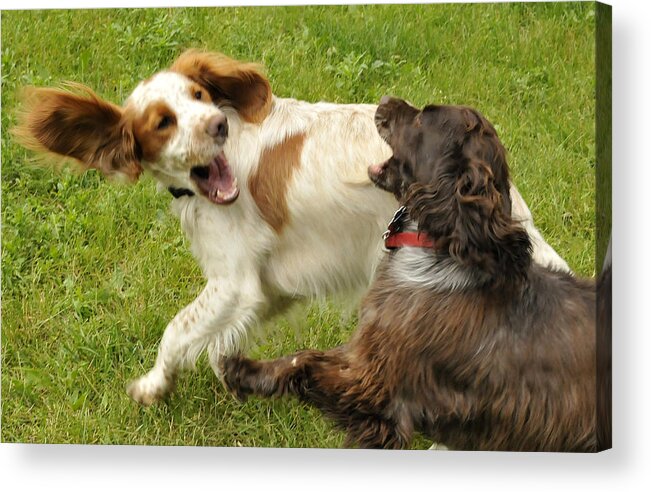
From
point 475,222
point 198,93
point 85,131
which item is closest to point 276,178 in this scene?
point 198,93

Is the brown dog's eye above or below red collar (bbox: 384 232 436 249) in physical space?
above

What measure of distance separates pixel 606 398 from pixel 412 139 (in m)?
1.16

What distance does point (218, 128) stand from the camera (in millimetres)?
4766

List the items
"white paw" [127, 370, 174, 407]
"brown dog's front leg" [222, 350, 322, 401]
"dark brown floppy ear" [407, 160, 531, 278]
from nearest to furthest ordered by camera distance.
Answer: "dark brown floppy ear" [407, 160, 531, 278], "brown dog's front leg" [222, 350, 322, 401], "white paw" [127, 370, 174, 407]

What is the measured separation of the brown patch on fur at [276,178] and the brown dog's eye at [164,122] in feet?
1.22

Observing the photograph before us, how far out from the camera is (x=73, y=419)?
5.29 meters

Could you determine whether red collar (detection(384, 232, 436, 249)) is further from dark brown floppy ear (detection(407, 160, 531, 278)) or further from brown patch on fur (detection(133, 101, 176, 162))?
brown patch on fur (detection(133, 101, 176, 162))

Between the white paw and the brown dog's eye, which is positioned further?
the white paw

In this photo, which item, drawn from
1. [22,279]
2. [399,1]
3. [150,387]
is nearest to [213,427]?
[150,387]

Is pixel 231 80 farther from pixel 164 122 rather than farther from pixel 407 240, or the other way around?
pixel 407 240

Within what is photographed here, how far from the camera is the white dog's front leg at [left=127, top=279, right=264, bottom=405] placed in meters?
4.96

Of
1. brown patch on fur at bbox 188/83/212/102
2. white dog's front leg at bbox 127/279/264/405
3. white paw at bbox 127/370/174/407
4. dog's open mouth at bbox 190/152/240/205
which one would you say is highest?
brown patch on fur at bbox 188/83/212/102

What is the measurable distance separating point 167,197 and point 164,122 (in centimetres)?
44

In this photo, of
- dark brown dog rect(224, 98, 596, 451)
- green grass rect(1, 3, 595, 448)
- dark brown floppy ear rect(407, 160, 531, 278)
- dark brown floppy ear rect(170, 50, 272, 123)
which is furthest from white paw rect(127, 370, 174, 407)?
dark brown floppy ear rect(407, 160, 531, 278)
